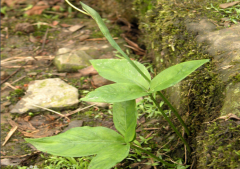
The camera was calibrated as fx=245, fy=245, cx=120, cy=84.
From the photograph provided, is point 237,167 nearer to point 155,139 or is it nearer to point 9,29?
point 155,139

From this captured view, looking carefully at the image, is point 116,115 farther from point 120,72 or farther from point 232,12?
point 232,12

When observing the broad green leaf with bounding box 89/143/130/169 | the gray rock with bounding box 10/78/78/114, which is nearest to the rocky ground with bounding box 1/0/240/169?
the gray rock with bounding box 10/78/78/114

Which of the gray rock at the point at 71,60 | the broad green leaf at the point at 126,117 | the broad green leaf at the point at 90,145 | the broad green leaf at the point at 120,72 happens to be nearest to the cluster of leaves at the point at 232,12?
the broad green leaf at the point at 120,72

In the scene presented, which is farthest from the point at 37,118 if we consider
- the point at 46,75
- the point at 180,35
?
the point at 180,35

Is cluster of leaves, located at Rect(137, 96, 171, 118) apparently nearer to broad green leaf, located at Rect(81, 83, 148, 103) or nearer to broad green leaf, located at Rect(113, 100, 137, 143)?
broad green leaf, located at Rect(113, 100, 137, 143)

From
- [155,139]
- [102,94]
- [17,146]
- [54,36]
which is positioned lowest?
[17,146]

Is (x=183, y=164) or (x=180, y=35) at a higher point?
(x=180, y=35)

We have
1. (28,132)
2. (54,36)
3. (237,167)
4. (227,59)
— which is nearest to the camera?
(237,167)
